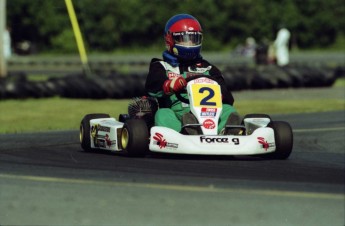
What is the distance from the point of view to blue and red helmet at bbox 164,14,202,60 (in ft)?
36.0

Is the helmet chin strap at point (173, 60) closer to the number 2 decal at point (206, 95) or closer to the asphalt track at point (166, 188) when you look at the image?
the number 2 decal at point (206, 95)

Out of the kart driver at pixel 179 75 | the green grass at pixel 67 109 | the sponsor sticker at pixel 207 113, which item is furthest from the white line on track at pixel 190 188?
the green grass at pixel 67 109

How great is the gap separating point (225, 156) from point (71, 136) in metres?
2.97

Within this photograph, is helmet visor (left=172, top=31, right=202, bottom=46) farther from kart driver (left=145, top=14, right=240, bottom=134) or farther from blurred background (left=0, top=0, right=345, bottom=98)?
blurred background (left=0, top=0, right=345, bottom=98)

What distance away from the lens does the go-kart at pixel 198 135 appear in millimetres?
9906

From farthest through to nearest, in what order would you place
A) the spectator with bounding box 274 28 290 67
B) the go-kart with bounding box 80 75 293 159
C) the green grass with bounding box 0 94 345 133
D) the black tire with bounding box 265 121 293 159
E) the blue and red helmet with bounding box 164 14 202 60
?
the spectator with bounding box 274 28 290 67
the green grass with bounding box 0 94 345 133
the blue and red helmet with bounding box 164 14 202 60
the black tire with bounding box 265 121 293 159
the go-kart with bounding box 80 75 293 159

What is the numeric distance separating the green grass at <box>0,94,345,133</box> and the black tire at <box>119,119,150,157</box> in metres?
4.35

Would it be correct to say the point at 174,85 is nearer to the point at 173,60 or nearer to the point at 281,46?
the point at 173,60

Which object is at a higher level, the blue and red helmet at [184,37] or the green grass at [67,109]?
the blue and red helmet at [184,37]

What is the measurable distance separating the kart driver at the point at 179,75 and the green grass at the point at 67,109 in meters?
3.83

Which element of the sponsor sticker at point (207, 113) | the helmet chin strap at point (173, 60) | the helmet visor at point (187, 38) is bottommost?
the sponsor sticker at point (207, 113)

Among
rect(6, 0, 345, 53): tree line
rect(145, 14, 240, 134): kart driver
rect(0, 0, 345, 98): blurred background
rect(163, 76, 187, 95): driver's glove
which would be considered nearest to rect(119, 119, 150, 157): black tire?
rect(145, 14, 240, 134): kart driver

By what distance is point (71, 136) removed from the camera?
12922 mm

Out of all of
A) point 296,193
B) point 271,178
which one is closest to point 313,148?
point 271,178
